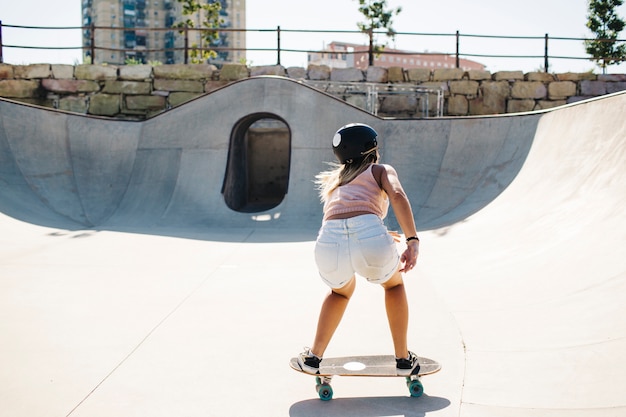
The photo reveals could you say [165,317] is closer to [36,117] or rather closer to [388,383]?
[388,383]

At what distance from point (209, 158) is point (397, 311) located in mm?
8423

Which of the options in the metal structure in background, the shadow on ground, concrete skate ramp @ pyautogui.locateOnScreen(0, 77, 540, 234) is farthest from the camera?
the metal structure in background

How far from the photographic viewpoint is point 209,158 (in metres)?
10.9

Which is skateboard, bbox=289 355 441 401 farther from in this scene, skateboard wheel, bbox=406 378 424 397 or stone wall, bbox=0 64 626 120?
stone wall, bbox=0 64 626 120

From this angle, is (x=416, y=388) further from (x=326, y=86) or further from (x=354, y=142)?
(x=326, y=86)

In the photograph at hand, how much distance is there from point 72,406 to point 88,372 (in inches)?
18.0

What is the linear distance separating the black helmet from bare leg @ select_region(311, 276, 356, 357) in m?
0.64

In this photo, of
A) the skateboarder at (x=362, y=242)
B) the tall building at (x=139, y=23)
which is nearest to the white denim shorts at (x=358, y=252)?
the skateboarder at (x=362, y=242)

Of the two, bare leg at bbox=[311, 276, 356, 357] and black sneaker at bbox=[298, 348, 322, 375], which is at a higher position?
bare leg at bbox=[311, 276, 356, 357]

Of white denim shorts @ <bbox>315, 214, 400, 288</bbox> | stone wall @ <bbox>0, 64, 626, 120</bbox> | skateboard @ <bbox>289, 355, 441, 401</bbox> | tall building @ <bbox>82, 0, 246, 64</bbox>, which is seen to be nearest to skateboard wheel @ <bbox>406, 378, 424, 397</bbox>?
skateboard @ <bbox>289, 355, 441, 401</bbox>

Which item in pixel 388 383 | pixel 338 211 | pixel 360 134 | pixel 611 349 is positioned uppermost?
pixel 360 134

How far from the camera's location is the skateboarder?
284 centimetres

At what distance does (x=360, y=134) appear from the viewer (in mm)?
3027

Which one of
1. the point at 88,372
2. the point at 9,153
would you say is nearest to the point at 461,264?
the point at 88,372
